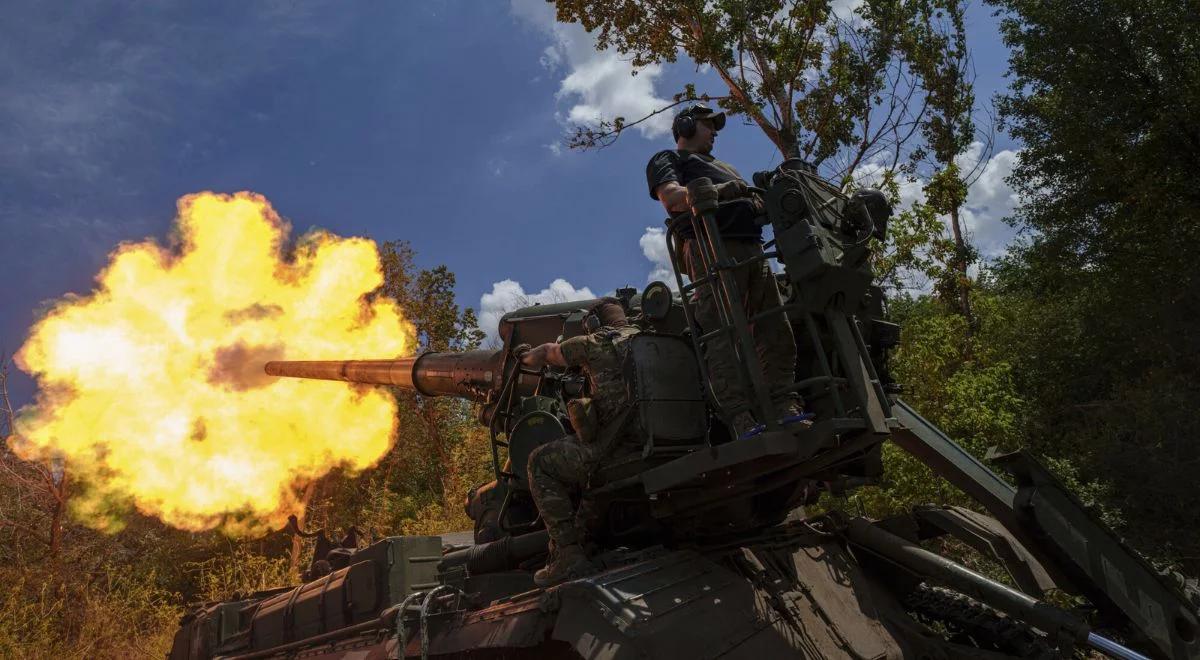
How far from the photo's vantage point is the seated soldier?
554cm

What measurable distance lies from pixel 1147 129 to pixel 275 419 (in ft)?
57.9

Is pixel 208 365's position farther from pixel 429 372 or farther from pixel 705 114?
pixel 705 114

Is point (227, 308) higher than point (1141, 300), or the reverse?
point (227, 308)

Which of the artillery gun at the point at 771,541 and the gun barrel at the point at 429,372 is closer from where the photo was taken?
the artillery gun at the point at 771,541

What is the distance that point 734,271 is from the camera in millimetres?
5023

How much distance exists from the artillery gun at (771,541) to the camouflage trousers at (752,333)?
0.27 ft

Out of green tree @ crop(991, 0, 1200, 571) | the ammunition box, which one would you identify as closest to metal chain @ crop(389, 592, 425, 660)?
the ammunition box

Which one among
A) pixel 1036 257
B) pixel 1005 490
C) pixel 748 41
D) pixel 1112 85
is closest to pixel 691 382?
pixel 1005 490

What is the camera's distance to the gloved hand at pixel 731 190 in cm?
516

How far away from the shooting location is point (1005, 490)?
19.3ft

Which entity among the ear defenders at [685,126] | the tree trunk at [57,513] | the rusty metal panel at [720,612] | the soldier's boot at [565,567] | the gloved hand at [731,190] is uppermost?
the tree trunk at [57,513]

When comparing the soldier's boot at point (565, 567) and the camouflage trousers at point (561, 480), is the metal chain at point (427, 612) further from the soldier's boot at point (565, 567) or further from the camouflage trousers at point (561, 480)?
the camouflage trousers at point (561, 480)

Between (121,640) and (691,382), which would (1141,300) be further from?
(121,640)

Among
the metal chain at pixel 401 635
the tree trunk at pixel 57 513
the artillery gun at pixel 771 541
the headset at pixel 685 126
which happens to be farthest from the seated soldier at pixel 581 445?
the tree trunk at pixel 57 513
